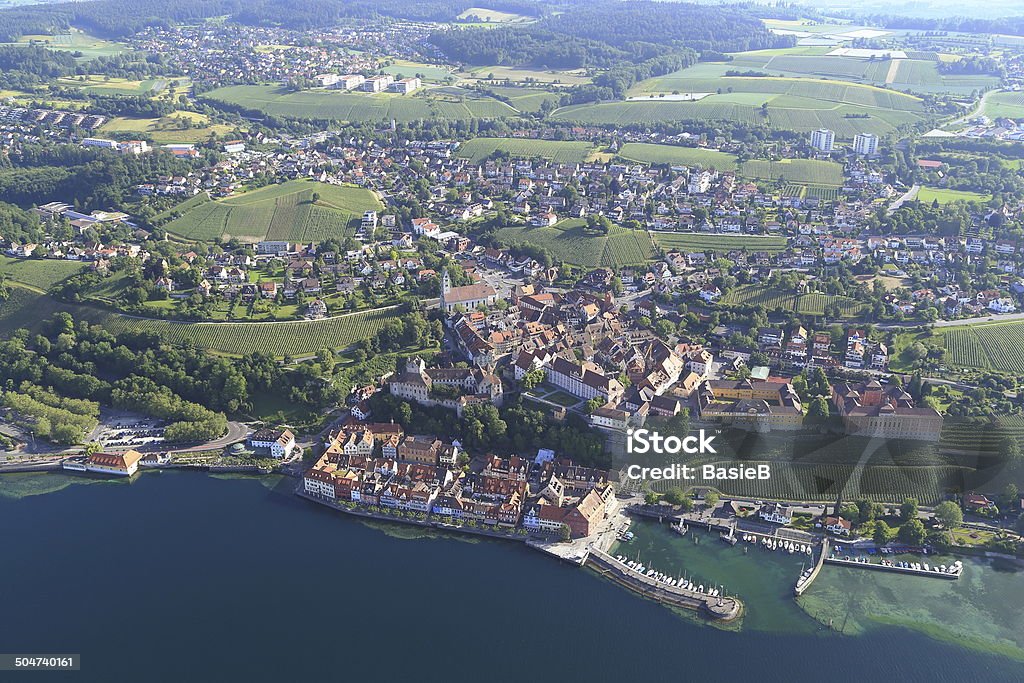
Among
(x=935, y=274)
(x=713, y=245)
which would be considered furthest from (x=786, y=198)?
(x=935, y=274)

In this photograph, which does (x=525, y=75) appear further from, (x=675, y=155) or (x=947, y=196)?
(x=947, y=196)

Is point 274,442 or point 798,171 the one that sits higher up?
point 798,171

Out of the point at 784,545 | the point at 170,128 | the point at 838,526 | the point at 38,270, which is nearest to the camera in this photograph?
the point at 784,545

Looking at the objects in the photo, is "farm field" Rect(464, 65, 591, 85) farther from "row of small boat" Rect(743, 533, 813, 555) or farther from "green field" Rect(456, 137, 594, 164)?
"row of small boat" Rect(743, 533, 813, 555)

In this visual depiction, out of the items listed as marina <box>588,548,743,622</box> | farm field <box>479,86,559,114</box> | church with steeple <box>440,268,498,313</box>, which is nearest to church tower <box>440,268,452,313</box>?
church with steeple <box>440,268,498,313</box>

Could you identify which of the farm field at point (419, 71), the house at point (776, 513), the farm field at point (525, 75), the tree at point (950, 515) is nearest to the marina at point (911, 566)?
the tree at point (950, 515)

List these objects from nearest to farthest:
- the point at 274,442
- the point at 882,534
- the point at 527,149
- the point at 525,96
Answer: the point at 882,534
the point at 274,442
the point at 527,149
the point at 525,96

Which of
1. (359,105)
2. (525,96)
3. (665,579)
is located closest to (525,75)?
(525,96)
